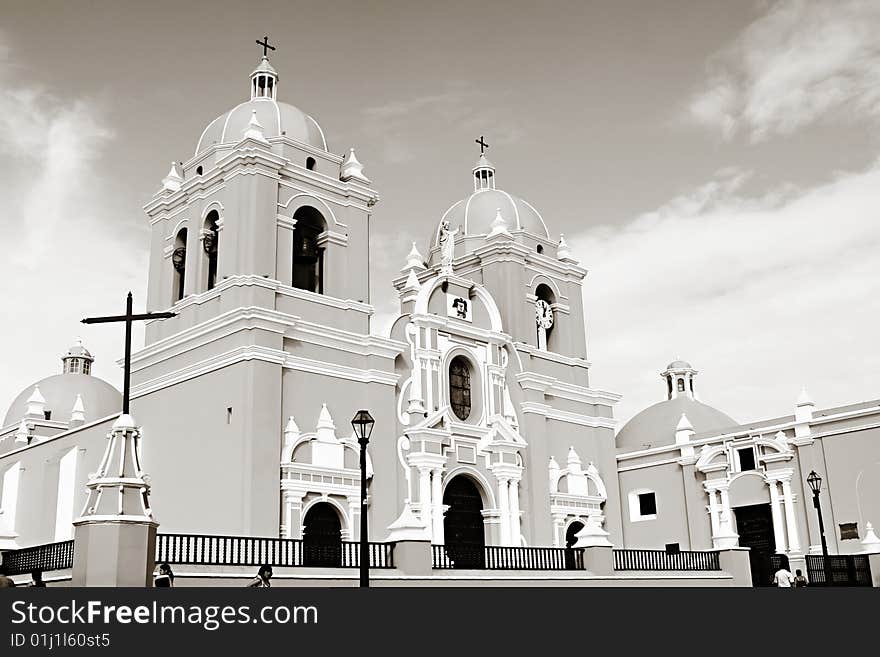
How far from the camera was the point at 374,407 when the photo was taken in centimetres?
2239

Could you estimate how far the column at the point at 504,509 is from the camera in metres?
23.7

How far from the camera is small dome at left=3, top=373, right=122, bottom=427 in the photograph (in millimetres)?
36469

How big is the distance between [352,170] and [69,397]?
60.4 feet

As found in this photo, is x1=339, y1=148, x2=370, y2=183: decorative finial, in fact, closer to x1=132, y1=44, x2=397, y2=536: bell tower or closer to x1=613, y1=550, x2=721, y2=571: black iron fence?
x1=132, y1=44, x2=397, y2=536: bell tower

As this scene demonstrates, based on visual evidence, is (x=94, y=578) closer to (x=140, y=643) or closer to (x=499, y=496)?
(x=140, y=643)

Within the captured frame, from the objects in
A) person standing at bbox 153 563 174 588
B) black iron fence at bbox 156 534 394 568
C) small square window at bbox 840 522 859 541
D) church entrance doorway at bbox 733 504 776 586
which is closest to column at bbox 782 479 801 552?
church entrance doorway at bbox 733 504 776 586

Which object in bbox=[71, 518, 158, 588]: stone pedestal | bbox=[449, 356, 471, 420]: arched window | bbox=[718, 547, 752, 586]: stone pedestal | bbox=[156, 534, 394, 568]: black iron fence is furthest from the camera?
bbox=[449, 356, 471, 420]: arched window

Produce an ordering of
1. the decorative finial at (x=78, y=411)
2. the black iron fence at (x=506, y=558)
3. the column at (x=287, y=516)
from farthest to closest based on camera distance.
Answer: the decorative finial at (x=78, y=411), the column at (x=287, y=516), the black iron fence at (x=506, y=558)

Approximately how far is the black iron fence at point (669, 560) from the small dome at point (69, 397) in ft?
74.9

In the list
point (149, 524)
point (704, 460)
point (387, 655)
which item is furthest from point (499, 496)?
point (387, 655)

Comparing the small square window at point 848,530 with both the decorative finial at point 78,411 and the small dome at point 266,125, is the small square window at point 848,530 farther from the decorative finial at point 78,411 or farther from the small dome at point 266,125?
the decorative finial at point 78,411

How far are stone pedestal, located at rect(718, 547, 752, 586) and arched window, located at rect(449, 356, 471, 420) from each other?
23.8 ft

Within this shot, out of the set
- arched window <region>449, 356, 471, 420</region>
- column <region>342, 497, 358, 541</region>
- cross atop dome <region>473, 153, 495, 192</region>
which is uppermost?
cross atop dome <region>473, 153, 495, 192</region>

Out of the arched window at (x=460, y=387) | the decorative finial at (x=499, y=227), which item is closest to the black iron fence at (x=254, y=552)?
the arched window at (x=460, y=387)
